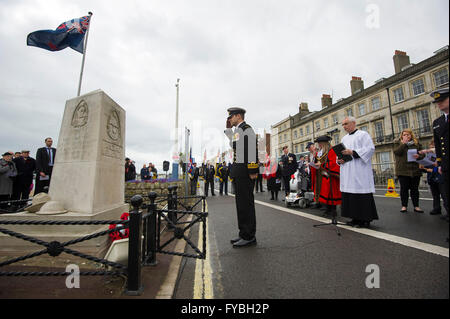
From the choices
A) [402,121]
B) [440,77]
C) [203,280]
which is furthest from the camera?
[402,121]

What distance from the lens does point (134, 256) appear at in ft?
6.77

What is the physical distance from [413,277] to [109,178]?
185 inches

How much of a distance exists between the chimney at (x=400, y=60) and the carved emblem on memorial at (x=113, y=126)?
3249 centimetres

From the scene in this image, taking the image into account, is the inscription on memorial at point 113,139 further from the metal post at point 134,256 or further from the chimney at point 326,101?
the chimney at point 326,101

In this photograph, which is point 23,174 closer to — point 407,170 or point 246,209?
point 246,209

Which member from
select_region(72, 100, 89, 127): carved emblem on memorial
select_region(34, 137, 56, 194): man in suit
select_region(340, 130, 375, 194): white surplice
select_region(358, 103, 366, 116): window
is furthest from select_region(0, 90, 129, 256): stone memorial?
select_region(358, 103, 366, 116): window

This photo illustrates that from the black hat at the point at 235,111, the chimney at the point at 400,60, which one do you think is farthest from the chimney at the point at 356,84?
the black hat at the point at 235,111

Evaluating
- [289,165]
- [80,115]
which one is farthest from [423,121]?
[80,115]

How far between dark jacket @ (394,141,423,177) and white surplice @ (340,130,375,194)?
224cm

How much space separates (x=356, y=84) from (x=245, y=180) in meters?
35.2

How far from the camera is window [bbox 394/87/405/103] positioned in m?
24.2

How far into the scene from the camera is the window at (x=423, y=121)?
2135 centimetres
